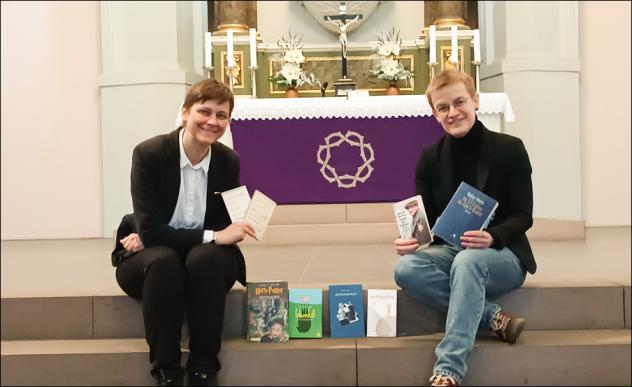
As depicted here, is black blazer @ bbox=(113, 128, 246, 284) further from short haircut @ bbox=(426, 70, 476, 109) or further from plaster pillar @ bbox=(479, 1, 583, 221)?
plaster pillar @ bbox=(479, 1, 583, 221)

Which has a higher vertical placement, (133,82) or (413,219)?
(133,82)

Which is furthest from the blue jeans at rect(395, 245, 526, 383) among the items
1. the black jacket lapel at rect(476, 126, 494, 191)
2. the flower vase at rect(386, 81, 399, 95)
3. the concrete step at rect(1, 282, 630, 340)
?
the flower vase at rect(386, 81, 399, 95)

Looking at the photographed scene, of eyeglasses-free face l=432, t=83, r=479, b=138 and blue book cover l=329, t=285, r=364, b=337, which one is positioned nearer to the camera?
eyeglasses-free face l=432, t=83, r=479, b=138

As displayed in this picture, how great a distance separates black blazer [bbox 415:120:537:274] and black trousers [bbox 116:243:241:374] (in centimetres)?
93

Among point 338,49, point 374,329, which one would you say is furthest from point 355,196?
point 374,329

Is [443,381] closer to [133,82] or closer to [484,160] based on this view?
[484,160]

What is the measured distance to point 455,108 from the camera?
2906 mm

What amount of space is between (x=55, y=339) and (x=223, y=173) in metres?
1.04

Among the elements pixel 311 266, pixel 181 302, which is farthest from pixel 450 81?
pixel 311 266

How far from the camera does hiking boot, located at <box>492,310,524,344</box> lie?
2.80m

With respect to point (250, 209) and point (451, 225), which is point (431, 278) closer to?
point (451, 225)

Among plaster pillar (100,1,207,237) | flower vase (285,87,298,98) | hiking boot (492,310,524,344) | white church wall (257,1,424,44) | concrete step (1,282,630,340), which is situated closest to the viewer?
hiking boot (492,310,524,344)

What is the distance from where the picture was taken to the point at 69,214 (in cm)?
753

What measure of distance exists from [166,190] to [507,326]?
4.66 feet
